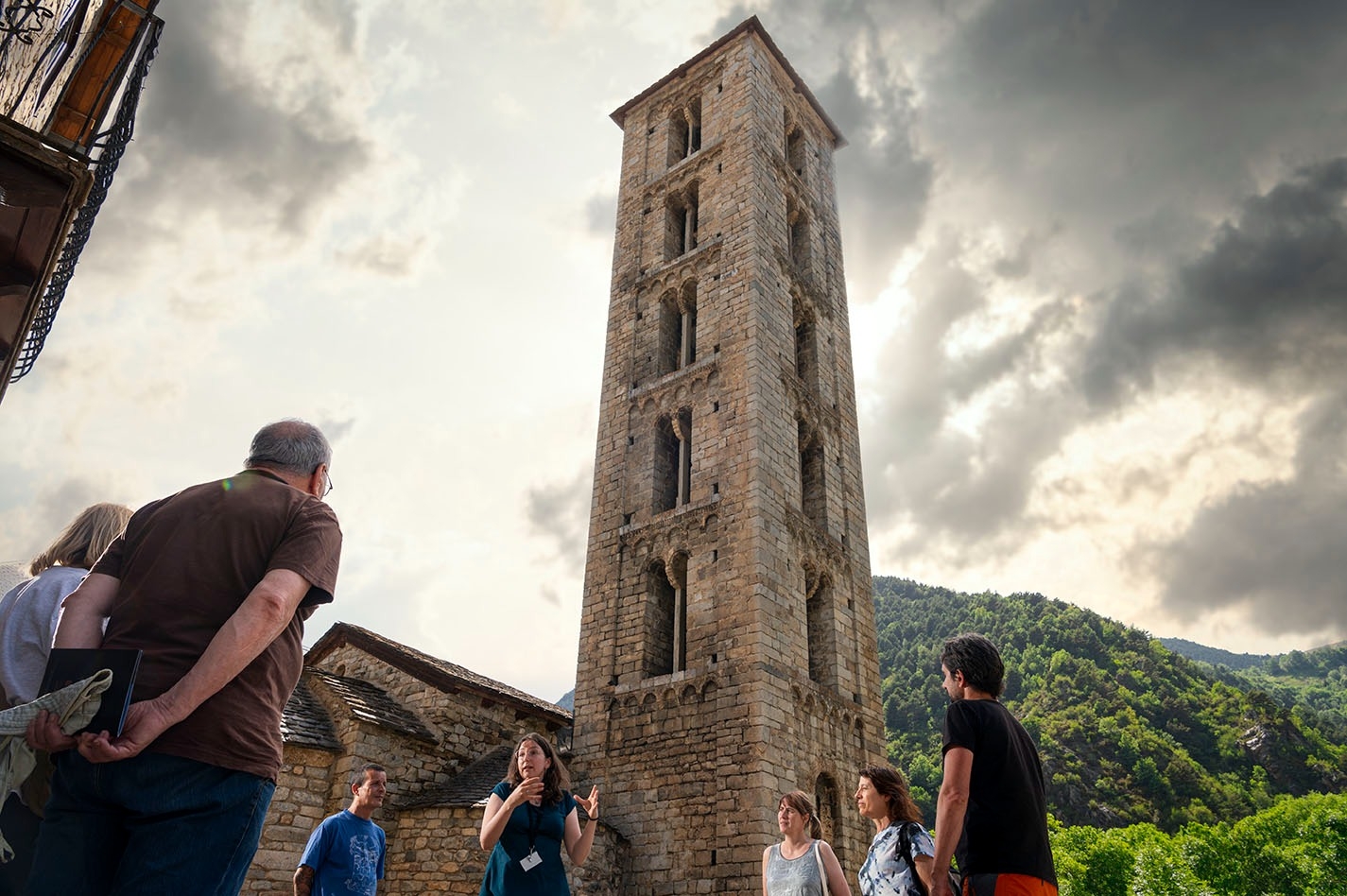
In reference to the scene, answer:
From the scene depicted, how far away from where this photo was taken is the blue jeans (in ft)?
7.21

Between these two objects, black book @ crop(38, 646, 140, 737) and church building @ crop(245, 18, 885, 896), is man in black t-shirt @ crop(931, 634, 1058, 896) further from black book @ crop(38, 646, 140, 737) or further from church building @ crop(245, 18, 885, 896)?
church building @ crop(245, 18, 885, 896)

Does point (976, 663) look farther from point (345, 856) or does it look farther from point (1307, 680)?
point (1307, 680)

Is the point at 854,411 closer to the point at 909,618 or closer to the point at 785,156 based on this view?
the point at 785,156

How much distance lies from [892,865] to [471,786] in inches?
396

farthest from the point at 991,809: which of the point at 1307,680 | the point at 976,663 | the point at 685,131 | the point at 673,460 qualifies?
the point at 1307,680

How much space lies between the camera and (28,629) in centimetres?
351

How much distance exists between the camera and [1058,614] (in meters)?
86.8

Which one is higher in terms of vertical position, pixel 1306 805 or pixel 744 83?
pixel 744 83

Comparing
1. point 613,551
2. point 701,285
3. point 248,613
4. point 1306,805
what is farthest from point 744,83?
point 1306,805

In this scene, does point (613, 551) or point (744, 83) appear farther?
point (744, 83)

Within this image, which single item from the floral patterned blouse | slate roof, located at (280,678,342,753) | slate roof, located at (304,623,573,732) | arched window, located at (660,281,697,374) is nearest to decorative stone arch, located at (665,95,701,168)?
arched window, located at (660,281,697,374)

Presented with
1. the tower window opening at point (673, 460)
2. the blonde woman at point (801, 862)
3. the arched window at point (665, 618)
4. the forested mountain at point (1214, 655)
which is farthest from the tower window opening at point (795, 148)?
the forested mountain at point (1214, 655)

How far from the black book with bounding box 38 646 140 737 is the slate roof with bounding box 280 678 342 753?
1040 centimetres

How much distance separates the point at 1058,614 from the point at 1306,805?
44.0m
